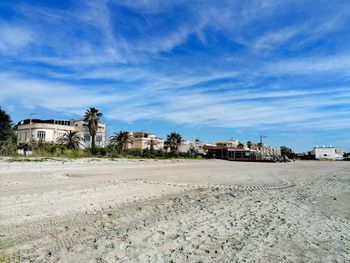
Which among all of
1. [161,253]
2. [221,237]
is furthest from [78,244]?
[221,237]

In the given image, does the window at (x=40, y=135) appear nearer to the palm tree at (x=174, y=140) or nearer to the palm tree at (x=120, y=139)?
the palm tree at (x=120, y=139)

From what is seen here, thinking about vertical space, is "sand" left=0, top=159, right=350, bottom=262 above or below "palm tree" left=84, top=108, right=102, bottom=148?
below

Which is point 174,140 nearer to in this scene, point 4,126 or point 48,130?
point 48,130

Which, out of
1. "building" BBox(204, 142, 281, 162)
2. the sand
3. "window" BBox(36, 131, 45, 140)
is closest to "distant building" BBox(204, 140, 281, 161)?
"building" BBox(204, 142, 281, 162)

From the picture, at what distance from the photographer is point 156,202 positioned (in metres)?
11.2

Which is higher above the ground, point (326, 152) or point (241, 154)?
point (326, 152)

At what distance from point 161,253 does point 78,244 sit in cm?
150

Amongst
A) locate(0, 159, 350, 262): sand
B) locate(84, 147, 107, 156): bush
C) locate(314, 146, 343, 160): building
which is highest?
locate(314, 146, 343, 160): building

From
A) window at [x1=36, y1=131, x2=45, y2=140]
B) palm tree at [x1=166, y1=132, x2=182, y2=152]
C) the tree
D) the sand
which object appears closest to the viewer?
the sand

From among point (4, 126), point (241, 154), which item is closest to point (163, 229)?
point (4, 126)

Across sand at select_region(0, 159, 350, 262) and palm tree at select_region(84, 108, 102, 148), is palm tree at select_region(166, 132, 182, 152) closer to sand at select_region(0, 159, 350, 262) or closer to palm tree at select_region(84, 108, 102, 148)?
palm tree at select_region(84, 108, 102, 148)

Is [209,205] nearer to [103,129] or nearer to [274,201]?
[274,201]

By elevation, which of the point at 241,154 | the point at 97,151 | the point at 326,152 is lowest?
the point at 97,151

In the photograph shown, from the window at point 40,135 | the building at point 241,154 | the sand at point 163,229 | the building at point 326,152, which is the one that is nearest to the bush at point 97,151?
the window at point 40,135
